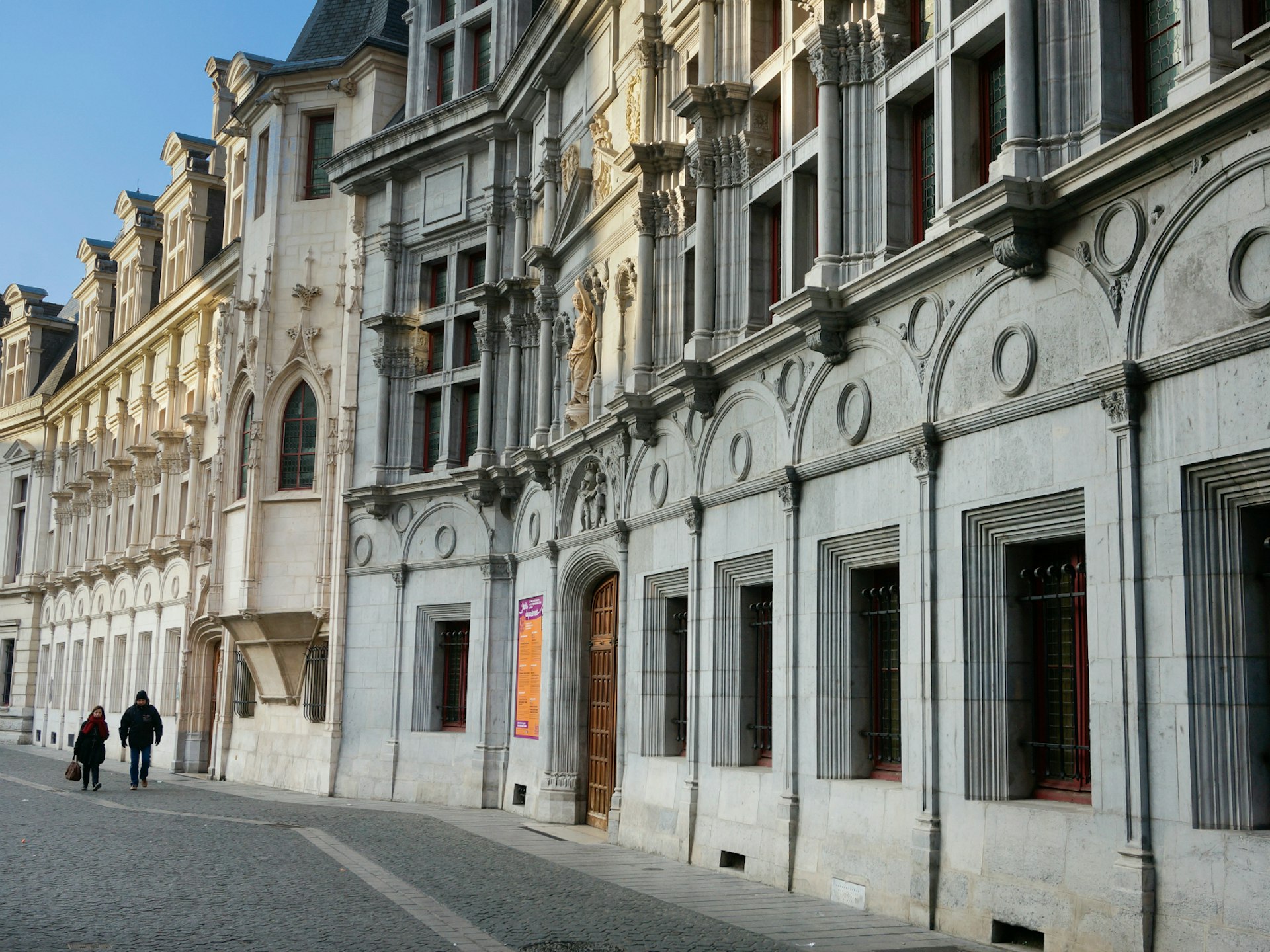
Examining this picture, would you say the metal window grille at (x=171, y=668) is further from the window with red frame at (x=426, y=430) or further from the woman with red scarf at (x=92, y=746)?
the window with red frame at (x=426, y=430)

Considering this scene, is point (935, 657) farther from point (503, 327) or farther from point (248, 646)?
point (248, 646)

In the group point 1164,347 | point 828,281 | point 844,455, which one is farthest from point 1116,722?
point 828,281

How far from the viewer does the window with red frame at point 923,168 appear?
1345 centimetres

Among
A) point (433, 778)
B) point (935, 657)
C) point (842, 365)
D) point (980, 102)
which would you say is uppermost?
point (980, 102)

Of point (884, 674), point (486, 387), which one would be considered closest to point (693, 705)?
point (884, 674)

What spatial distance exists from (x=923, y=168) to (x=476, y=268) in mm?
14012

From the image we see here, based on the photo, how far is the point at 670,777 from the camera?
→ 17.1 metres

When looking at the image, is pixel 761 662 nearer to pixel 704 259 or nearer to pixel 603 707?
pixel 704 259

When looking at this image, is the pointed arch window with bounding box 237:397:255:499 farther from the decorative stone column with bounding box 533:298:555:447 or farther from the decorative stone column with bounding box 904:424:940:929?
the decorative stone column with bounding box 904:424:940:929

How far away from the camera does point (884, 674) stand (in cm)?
1369

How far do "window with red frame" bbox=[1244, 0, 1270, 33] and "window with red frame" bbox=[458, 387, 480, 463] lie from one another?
17639mm

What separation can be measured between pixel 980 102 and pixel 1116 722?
18.4 ft

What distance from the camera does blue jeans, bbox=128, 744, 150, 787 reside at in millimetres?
25812

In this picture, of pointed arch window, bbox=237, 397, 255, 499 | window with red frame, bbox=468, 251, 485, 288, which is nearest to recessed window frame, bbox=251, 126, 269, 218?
pointed arch window, bbox=237, 397, 255, 499
